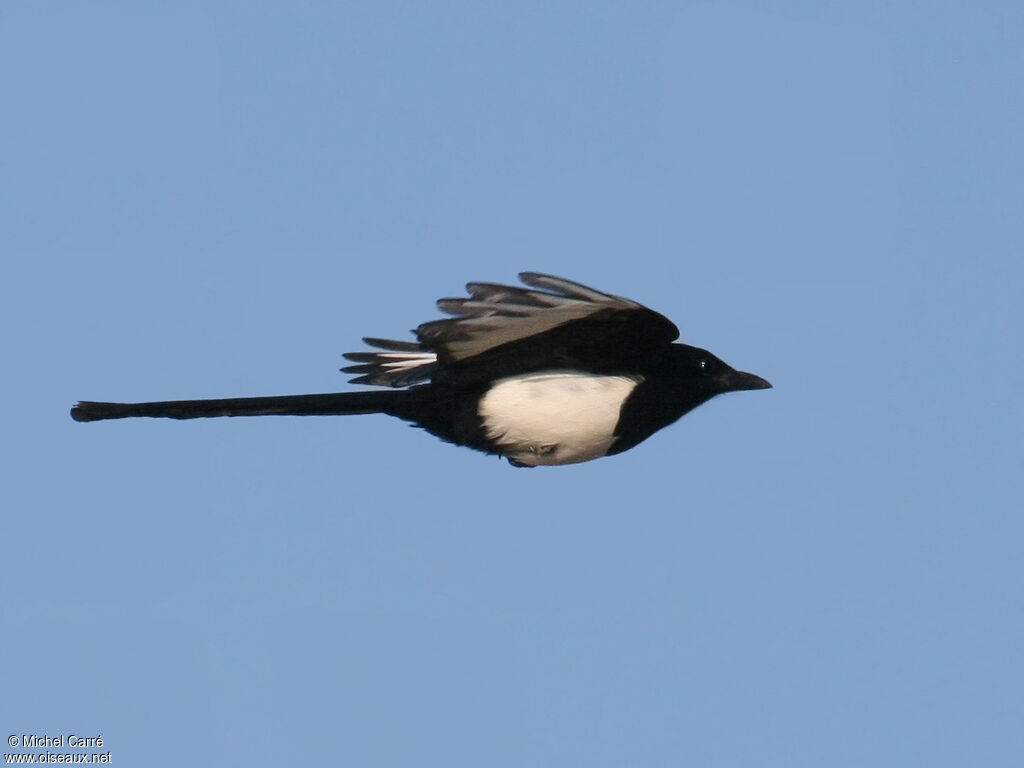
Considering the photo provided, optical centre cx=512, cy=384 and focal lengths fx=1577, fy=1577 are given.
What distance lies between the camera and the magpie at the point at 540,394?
565 centimetres

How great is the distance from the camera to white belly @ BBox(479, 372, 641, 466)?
5.87m

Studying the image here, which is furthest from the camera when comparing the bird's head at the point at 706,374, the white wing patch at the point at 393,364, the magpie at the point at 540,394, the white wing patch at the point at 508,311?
the white wing patch at the point at 393,364

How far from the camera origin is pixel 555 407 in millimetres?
5883

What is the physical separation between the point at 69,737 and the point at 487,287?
7.86 feet

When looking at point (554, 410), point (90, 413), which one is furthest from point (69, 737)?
point (554, 410)

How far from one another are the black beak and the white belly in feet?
1.46

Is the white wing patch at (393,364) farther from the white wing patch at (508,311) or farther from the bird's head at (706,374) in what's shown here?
the bird's head at (706,374)

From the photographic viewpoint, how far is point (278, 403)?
586 centimetres

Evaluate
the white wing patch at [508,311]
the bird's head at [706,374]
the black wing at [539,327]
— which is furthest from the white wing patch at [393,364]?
the bird's head at [706,374]

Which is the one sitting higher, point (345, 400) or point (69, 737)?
point (345, 400)

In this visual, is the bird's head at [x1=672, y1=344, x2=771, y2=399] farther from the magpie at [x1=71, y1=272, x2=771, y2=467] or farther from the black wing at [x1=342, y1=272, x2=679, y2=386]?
the black wing at [x1=342, y1=272, x2=679, y2=386]

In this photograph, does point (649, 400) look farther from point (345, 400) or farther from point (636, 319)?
point (345, 400)

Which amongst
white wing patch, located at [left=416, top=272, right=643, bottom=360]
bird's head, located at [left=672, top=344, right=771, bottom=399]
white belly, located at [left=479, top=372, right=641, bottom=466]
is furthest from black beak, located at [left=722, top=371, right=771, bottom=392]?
white wing patch, located at [left=416, top=272, right=643, bottom=360]

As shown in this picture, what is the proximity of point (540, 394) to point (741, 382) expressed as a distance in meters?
0.89
